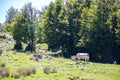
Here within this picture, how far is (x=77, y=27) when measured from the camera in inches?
2921

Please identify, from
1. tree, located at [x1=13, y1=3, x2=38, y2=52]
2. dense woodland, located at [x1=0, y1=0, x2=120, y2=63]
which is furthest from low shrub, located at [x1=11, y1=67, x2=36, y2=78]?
tree, located at [x1=13, y1=3, x2=38, y2=52]

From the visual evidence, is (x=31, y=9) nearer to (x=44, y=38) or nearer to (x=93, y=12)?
(x=44, y=38)

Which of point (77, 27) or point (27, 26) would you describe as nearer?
point (77, 27)

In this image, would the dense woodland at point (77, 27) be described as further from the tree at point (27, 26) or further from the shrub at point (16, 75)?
the shrub at point (16, 75)

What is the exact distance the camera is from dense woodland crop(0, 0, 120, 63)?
64.2 meters

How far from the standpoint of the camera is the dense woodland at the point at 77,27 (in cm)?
6425

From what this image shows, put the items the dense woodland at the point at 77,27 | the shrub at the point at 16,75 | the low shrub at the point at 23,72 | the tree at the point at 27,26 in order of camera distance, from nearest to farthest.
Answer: the shrub at the point at 16,75 → the low shrub at the point at 23,72 → the dense woodland at the point at 77,27 → the tree at the point at 27,26

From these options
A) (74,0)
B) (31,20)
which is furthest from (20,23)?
(74,0)

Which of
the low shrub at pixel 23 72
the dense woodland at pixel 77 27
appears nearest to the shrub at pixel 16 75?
the low shrub at pixel 23 72

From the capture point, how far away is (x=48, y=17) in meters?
78.9

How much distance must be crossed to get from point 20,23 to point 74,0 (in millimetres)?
20643

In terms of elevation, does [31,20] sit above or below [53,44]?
above

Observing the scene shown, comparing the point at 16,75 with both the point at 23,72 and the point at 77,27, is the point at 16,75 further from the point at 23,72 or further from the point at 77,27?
the point at 77,27

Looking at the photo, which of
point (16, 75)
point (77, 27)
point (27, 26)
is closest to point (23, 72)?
point (16, 75)
